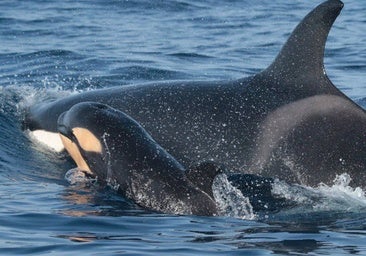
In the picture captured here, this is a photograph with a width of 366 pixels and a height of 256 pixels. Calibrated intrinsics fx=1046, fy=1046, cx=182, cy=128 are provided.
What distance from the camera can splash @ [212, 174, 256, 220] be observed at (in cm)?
1087

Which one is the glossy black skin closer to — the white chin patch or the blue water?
the blue water

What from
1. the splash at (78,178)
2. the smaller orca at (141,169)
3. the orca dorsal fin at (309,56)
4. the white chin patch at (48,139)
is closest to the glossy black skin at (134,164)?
the smaller orca at (141,169)

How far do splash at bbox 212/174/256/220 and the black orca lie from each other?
98cm

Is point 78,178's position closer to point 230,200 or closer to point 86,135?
point 86,135

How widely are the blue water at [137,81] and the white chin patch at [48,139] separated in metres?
0.10

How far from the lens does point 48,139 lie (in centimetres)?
1454

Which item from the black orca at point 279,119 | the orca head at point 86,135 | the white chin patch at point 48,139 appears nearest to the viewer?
the orca head at point 86,135

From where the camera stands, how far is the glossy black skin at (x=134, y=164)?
35.7ft

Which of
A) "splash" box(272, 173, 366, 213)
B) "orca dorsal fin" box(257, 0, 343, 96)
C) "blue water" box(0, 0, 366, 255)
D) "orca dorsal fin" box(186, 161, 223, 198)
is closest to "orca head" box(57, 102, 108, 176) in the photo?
"blue water" box(0, 0, 366, 255)

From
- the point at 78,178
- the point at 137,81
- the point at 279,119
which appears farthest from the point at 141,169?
the point at 137,81

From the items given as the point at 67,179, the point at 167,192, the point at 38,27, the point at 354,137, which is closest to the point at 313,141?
the point at 354,137

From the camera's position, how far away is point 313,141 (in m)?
12.2

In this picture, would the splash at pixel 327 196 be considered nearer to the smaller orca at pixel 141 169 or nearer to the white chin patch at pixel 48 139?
the smaller orca at pixel 141 169

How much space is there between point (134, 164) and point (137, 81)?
27.4 feet
